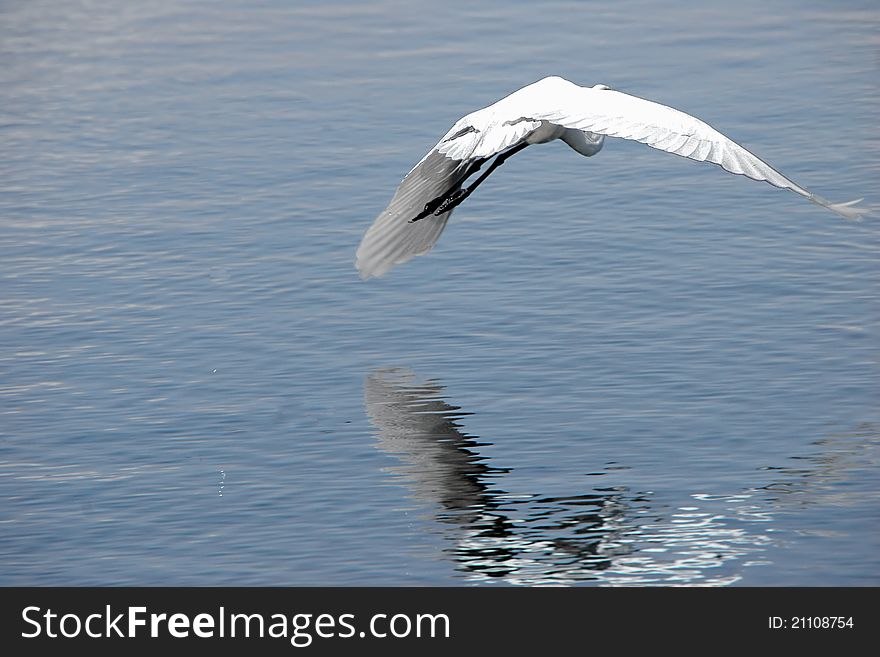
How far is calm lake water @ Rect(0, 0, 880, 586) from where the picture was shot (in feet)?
61.3

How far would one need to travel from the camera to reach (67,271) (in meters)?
27.3

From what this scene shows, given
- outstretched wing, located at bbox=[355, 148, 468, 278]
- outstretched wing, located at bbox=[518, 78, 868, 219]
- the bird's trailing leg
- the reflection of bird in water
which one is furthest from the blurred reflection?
outstretched wing, located at bbox=[518, 78, 868, 219]

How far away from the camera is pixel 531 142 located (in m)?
20.9

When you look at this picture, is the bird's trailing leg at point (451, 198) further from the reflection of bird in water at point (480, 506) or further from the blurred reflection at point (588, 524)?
the blurred reflection at point (588, 524)

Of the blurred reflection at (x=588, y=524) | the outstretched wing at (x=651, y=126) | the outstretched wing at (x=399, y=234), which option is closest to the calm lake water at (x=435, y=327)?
the blurred reflection at (x=588, y=524)

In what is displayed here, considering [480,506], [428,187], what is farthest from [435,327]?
[480,506]

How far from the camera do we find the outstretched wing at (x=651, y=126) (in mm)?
17078

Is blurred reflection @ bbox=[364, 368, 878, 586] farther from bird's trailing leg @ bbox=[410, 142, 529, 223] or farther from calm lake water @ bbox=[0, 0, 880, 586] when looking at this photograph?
bird's trailing leg @ bbox=[410, 142, 529, 223]

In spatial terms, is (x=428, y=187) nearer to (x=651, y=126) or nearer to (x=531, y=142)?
(x=531, y=142)

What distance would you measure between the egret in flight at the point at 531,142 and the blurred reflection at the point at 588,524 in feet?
7.90

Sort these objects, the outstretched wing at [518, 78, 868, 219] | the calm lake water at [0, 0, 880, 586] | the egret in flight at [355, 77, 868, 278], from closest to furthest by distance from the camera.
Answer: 1. the outstretched wing at [518, 78, 868, 219]
2. the egret in flight at [355, 77, 868, 278]
3. the calm lake water at [0, 0, 880, 586]
